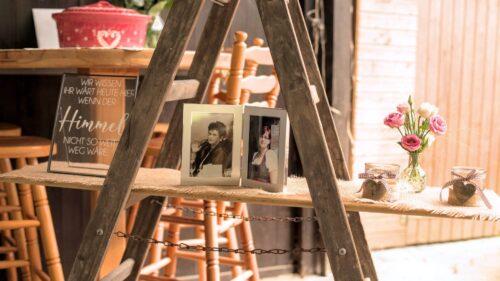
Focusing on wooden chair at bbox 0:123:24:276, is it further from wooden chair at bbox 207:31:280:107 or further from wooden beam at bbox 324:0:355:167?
wooden beam at bbox 324:0:355:167

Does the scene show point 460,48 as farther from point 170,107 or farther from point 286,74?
point 286,74

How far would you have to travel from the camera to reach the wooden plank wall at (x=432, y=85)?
3898 mm

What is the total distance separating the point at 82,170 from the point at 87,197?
4.60 ft

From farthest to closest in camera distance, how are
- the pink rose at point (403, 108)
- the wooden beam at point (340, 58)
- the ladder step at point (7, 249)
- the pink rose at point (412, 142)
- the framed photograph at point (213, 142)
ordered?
the wooden beam at point (340, 58)
the ladder step at point (7, 249)
the pink rose at point (403, 108)
the pink rose at point (412, 142)
the framed photograph at point (213, 142)

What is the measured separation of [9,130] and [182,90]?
134 cm

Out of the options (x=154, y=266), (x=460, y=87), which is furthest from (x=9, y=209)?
(x=460, y=87)

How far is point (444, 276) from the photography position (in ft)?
12.1

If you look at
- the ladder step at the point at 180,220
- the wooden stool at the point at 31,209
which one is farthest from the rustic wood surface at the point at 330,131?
the wooden stool at the point at 31,209

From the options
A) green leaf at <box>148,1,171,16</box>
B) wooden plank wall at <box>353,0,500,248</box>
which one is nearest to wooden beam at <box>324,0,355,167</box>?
wooden plank wall at <box>353,0,500,248</box>

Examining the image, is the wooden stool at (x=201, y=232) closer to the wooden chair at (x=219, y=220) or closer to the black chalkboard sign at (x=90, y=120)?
the wooden chair at (x=219, y=220)

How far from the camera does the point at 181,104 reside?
196 centimetres

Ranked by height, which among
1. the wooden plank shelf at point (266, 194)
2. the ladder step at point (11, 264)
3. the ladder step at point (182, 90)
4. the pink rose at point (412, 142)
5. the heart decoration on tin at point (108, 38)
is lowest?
the ladder step at point (11, 264)

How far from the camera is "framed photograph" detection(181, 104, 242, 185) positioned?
1730 mm

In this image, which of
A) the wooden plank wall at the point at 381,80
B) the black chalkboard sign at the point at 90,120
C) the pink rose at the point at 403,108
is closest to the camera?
the black chalkboard sign at the point at 90,120
